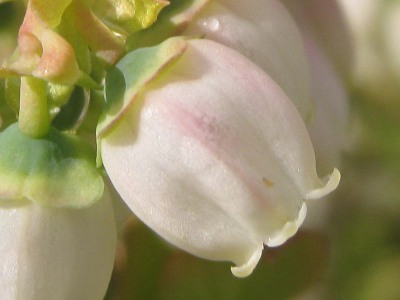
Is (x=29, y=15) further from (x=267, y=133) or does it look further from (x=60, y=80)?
(x=267, y=133)

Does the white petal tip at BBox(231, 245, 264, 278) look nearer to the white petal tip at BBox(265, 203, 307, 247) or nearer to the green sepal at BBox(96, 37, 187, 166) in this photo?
the white petal tip at BBox(265, 203, 307, 247)

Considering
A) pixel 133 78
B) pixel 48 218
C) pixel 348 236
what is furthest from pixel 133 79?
pixel 348 236

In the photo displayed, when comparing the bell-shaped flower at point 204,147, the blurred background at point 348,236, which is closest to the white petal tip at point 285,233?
the bell-shaped flower at point 204,147

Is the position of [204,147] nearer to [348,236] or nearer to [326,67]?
[326,67]

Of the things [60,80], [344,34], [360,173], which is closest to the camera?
[60,80]

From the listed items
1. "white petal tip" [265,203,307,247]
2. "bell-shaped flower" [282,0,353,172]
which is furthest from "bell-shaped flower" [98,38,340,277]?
"bell-shaped flower" [282,0,353,172]

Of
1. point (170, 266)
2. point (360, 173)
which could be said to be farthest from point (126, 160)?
point (360, 173)
